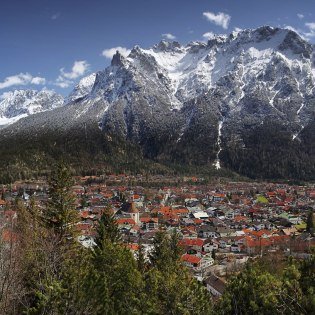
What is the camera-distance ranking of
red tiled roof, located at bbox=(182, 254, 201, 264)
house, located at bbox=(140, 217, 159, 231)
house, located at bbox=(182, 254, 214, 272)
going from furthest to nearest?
house, located at bbox=(140, 217, 159, 231), red tiled roof, located at bbox=(182, 254, 201, 264), house, located at bbox=(182, 254, 214, 272)

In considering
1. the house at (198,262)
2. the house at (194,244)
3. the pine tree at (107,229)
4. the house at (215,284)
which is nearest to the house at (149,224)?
the house at (194,244)

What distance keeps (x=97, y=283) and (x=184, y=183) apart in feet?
514

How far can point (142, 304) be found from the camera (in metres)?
21.7

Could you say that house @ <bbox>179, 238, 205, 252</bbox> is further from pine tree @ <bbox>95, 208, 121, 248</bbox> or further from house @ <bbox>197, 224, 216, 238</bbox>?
pine tree @ <bbox>95, 208, 121, 248</bbox>

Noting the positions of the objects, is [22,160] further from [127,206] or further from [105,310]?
[105,310]

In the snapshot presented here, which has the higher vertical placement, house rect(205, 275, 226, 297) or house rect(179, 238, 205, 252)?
house rect(205, 275, 226, 297)

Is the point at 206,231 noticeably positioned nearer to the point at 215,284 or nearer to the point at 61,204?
the point at 215,284

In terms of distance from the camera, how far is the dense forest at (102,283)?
1409 centimetres

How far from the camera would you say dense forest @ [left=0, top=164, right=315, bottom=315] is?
46.2 ft

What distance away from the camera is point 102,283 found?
68.0ft

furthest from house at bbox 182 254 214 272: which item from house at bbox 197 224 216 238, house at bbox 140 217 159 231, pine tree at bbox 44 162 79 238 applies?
pine tree at bbox 44 162 79 238

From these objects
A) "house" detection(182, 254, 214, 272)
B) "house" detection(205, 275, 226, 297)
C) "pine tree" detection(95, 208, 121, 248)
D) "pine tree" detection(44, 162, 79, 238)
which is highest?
"pine tree" detection(44, 162, 79, 238)

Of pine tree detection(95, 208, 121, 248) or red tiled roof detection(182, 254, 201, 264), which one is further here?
red tiled roof detection(182, 254, 201, 264)

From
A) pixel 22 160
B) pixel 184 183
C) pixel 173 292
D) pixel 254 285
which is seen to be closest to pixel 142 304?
pixel 173 292
